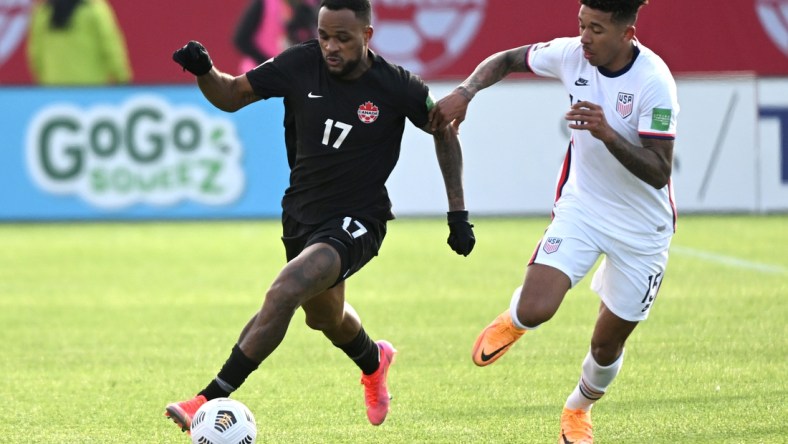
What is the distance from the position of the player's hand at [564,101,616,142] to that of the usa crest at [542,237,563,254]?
0.65 m

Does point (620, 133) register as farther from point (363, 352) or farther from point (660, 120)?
point (363, 352)

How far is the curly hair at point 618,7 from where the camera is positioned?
20.4 ft

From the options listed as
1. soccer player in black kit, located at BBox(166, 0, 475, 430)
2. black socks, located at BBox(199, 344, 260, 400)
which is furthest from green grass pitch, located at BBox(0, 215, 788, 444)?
soccer player in black kit, located at BBox(166, 0, 475, 430)

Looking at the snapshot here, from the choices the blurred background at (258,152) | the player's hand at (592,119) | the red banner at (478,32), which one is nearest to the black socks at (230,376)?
the player's hand at (592,119)

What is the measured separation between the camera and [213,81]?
21.5ft

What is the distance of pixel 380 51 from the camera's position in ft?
73.4

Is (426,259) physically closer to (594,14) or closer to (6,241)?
(6,241)

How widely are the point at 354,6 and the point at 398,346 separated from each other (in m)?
3.33

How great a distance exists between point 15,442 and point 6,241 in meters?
9.74

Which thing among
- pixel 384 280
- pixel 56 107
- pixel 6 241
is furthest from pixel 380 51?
pixel 384 280

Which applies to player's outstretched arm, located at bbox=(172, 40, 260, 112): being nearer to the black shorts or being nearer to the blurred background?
the black shorts

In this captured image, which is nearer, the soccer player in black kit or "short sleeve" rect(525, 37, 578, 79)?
the soccer player in black kit

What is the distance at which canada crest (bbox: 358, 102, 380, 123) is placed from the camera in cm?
672

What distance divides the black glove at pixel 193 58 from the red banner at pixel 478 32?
644 inches
